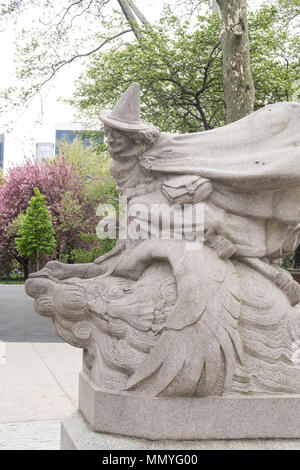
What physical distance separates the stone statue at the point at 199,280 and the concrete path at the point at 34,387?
0.85m

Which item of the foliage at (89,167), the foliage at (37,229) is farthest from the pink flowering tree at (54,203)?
the foliage at (37,229)

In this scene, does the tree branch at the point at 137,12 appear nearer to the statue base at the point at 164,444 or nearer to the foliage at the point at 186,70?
the foliage at the point at 186,70

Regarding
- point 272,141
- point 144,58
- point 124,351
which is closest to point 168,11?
point 144,58

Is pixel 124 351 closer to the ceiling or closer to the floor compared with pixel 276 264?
closer to the floor

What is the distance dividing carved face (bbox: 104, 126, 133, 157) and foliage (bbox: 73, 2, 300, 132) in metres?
8.80

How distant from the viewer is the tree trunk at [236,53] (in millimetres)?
8438

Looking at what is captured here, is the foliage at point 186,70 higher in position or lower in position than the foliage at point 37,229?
higher

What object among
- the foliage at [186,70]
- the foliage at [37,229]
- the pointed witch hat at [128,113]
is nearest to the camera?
the pointed witch hat at [128,113]

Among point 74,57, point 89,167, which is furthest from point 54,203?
point 74,57

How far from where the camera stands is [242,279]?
9.15ft

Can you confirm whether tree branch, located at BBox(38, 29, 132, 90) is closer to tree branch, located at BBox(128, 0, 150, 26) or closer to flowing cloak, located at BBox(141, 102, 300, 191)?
tree branch, located at BBox(128, 0, 150, 26)

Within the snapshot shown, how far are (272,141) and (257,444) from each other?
→ 165 centimetres

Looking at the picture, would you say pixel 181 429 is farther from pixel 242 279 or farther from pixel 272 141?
pixel 272 141

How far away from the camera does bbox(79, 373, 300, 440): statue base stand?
2518mm
